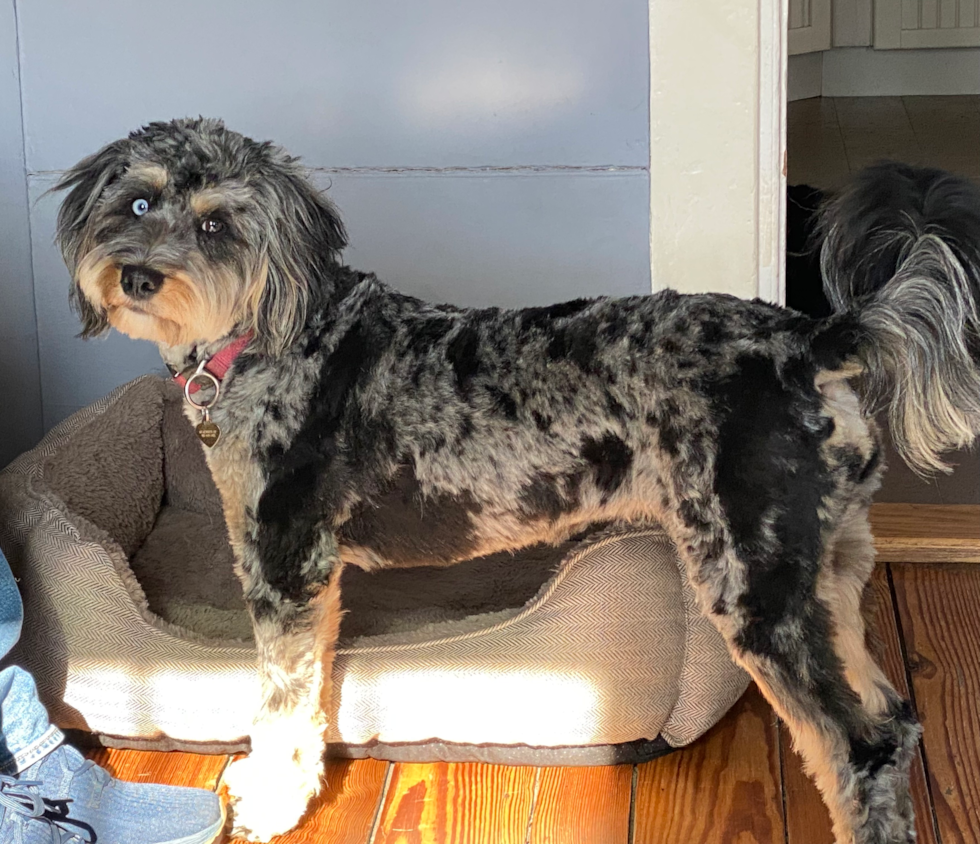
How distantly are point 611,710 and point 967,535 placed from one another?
1.35 meters

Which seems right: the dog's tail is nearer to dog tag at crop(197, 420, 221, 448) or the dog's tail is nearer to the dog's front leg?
the dog's front leg

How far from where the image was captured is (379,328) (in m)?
2.11

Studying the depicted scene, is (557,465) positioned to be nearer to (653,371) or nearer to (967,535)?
(653,371)

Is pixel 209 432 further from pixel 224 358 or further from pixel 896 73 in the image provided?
pixel 896 73

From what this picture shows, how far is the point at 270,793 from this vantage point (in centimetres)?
210

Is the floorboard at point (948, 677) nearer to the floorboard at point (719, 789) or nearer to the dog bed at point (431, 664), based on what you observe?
the floorboard at point (719, 789)

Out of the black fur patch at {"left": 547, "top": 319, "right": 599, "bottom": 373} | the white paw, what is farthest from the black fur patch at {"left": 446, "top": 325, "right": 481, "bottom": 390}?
the white paw

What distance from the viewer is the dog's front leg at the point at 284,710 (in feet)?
6.82

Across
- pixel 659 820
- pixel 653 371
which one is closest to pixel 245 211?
pixel 653 371

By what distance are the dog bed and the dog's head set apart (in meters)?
0.63

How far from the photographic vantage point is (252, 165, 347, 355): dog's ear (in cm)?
204

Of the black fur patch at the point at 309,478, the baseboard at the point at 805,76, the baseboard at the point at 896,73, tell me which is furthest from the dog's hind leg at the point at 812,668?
the baseboard at the point at 896,73

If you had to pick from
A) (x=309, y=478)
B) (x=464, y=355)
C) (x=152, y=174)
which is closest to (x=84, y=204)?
(x=152, y=174)

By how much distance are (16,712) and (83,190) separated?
37.4 inches
